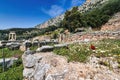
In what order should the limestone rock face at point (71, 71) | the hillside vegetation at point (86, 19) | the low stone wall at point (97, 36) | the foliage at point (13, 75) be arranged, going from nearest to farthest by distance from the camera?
1. the limestone rock face at point (71, 71)
2. the foliage at point (13, 75)
3. the low stone wall at point (97, 36)
4. the hillside vegetation at point (86, 19)

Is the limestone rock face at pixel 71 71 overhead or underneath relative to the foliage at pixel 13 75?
overhead

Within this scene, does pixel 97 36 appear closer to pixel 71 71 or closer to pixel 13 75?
pixel 13 75

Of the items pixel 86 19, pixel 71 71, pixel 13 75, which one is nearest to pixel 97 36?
pixel 13 75

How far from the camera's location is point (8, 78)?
15820 millimetres

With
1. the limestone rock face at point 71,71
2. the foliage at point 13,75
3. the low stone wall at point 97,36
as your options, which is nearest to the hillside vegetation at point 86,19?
the low stone wall at point 97,36

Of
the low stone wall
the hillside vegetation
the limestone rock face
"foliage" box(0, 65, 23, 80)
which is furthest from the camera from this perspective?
the hillside vegetation

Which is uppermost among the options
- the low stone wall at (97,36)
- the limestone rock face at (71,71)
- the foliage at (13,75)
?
the low stone wall at (97,36)

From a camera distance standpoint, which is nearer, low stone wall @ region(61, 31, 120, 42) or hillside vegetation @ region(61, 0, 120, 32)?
low stone wall @ region(61, 31, 120, 42)

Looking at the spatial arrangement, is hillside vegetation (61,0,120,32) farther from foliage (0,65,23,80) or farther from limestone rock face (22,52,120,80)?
limestone rock face (22,52,120,80)

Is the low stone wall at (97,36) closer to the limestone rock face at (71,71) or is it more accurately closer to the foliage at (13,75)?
the foliage at (13,75)

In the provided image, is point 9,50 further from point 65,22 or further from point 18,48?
point 65,22

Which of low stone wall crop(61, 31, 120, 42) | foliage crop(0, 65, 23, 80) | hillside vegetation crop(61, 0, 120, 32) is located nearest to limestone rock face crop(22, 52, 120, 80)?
foliage crop(0, 65, 23, 80)

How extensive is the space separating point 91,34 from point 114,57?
1180cm

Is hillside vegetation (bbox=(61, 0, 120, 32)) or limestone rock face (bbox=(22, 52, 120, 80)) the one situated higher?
hillside vegetation (bbox=(61, 0, 120, 32))
